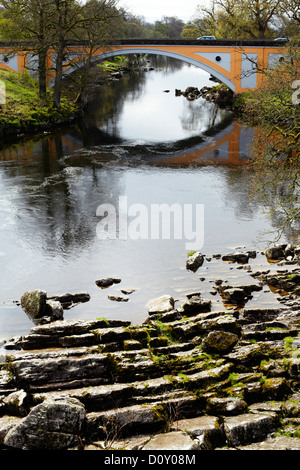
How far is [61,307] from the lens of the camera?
1545 cm

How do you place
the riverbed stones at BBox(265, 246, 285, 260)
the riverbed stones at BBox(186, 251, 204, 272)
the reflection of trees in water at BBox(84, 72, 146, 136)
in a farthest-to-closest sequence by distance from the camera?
the reflection of trees in water at BBox(84, 72, 146, 136)
the riverbed stones at BBox(265, 246, 285, 260)
the riverbed stones at BBox(186, 251, 204, 272)

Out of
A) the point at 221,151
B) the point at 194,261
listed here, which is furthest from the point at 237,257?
the point at 221,151

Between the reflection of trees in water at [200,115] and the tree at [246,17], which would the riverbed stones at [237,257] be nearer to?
the reflection of trees in water at [200,115]

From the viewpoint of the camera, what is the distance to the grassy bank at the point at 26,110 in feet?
133

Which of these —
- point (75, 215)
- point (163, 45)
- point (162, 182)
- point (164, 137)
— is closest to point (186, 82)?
point (163, 45)

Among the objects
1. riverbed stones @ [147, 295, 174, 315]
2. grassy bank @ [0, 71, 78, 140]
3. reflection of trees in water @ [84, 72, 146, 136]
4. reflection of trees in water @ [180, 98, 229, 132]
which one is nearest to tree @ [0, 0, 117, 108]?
grassy bank @ [0, 71, 78, 140]

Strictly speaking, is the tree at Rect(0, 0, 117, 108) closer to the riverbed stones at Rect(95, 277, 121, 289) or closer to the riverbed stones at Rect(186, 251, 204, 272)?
the riverbed stones at Rect(186, 251, 204, 272)

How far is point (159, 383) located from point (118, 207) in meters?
15.1

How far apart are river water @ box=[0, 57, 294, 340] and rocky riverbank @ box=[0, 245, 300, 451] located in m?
2.35

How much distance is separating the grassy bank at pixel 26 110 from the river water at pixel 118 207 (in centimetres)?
210

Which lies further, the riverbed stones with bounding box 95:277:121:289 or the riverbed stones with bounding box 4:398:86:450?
the riverbed stones with bounding box 95:277:121:289

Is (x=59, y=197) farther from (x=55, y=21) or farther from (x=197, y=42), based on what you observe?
(x=197, y=42)

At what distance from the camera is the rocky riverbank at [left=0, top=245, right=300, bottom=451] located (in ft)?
30.4

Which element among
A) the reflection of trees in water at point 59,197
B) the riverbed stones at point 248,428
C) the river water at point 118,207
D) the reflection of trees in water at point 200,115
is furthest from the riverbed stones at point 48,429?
the reflection of trees in water at point 200,115
